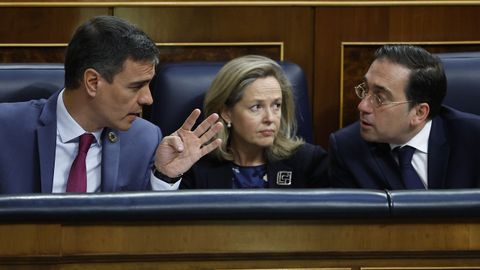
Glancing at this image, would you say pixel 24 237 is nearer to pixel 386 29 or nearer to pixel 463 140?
pixel 463 140

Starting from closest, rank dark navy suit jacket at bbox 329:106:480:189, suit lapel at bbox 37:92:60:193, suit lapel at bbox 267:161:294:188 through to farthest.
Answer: suit lapel at bbox 37:92:60:193 < dark navy suit jacket at bbox 329:106:480:189 < suit lapel at bbox 267:161:294:188

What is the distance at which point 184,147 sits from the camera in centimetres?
137

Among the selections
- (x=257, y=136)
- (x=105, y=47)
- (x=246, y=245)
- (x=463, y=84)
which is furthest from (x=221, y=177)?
(x=246, y=245)

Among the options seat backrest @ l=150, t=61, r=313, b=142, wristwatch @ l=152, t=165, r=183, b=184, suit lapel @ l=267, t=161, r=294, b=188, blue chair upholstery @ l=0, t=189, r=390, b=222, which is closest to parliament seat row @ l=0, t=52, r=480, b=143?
seat backrest @ l=150, t=61, r=313, b=142

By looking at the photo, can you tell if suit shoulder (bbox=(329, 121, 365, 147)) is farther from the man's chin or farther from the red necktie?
the red necktie

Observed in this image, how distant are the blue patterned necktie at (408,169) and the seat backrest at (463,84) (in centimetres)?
14

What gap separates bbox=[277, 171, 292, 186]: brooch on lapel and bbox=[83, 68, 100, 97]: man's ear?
1.15ft

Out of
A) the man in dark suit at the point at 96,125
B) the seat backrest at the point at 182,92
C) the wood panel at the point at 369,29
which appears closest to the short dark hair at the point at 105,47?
the man in dark suit at the point at 96,125

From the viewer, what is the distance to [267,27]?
1.81m

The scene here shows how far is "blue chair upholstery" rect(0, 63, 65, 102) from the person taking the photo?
1.47 metres

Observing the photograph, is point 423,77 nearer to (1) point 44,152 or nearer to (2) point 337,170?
(2) point 337,170

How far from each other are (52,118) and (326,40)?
66 cm

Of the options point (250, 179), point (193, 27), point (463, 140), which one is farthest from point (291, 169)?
point (193, 27)

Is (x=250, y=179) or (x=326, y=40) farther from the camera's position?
(x=326, y=40)
